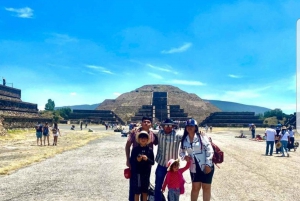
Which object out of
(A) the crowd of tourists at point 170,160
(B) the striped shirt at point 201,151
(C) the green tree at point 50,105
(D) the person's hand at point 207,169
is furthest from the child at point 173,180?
(C) the green tree at point 50,105

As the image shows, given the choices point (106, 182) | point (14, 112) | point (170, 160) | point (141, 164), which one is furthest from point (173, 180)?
point (14, 112)

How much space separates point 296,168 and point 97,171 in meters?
7.75

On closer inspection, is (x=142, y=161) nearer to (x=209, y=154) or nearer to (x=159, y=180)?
(x=159, y=180)

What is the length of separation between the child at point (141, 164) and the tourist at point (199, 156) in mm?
691

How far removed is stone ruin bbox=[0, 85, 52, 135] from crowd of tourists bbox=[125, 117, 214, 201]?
2713 cm

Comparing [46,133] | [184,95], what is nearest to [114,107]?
[184,95]

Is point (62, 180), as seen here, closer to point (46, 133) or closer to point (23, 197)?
point (23, 197)

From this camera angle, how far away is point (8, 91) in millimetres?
53969

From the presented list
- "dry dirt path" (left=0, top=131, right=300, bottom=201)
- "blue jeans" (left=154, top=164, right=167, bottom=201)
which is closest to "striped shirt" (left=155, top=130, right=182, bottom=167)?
"blue jeans" (left=154, top=164, right=167, bottom=201)

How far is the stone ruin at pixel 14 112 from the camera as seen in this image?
3639 cm

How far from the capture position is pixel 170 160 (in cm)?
592

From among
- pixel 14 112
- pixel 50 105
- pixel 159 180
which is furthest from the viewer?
pixel 50 105

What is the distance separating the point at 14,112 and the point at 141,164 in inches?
1667

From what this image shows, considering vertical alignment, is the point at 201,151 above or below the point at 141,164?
above
